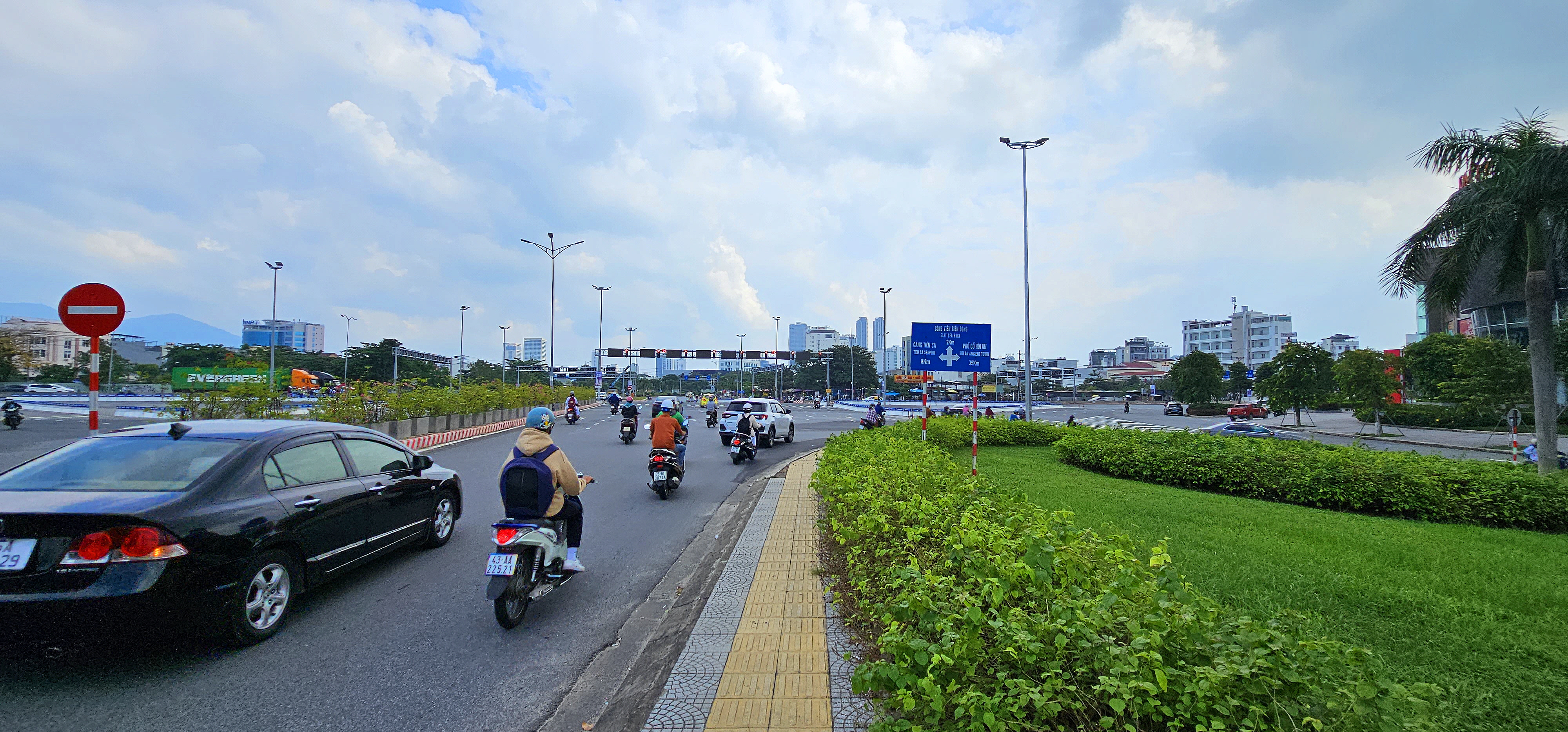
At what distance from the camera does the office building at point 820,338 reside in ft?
484

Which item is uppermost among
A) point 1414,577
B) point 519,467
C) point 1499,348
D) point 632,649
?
point 1499,348

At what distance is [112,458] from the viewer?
4.21 m

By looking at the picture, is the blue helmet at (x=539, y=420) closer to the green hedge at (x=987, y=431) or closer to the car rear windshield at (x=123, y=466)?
the car rear windshield at (x=123, y=466)

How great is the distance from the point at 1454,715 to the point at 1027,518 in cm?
208

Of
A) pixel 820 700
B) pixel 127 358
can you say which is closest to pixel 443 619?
pixel 820 700

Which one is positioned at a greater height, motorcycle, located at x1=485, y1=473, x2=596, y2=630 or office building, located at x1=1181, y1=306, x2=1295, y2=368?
office building, located at x1=1181, y1=306, x2=1295, y2=368

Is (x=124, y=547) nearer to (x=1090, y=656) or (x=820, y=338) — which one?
(x=1090, y=656)

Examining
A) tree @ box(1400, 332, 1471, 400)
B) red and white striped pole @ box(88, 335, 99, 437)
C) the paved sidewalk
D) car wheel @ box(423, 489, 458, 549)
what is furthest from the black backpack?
tree @ box(1400, 332, 1471, 400)

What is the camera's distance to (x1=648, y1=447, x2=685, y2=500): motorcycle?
9.84 m

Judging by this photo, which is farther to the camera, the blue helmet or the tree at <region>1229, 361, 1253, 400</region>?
the tree at <region>1229, 361, 1253, 400</region>

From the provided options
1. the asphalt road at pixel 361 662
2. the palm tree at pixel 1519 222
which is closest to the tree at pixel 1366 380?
the palm tree at pixel 1519 222

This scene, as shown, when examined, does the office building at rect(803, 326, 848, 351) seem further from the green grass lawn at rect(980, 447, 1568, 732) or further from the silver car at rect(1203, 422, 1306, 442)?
the green grass lawn at rect(980, 447, 1568, 732)

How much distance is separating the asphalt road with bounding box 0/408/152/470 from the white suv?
1173 centimetres

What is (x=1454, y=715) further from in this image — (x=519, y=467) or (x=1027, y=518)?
(x=519, y=467)
